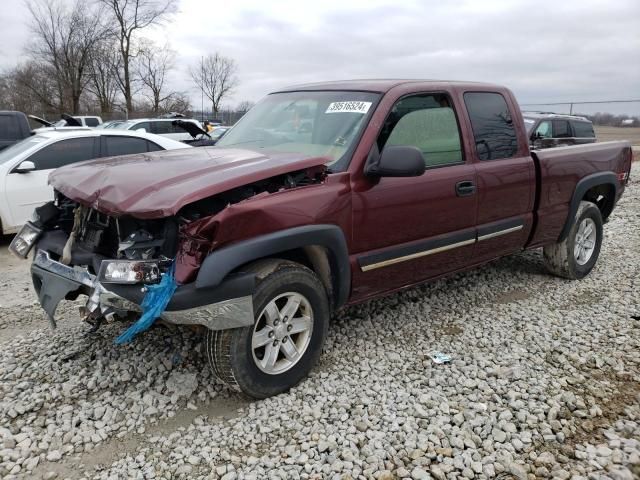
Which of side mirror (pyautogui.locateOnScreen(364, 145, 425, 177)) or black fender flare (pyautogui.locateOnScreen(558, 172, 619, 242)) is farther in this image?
black fender flare (pyautogui.locateOnScreen(558, 172, 619, 242))

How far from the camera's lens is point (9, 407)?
2.94 m

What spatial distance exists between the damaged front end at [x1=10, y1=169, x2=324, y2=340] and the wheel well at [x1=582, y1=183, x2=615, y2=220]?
3.76 metres

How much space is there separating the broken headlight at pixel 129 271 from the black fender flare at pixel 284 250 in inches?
11.4

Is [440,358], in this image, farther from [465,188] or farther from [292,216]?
[292,216]

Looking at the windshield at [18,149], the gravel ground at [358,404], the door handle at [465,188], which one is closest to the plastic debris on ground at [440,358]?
the gravel ground at [358,404]

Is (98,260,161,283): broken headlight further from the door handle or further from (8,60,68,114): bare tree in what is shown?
(8,60,68,114): bare tree

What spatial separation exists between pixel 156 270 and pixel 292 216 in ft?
2.68

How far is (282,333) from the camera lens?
10.0 feet

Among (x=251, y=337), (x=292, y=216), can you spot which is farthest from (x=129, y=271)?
(x=292, y=216)

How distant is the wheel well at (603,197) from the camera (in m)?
5.50

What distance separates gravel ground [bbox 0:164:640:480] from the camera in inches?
100

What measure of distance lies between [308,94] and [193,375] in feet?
7.52

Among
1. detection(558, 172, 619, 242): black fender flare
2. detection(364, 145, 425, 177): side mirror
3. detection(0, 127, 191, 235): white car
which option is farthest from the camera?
detection(0, 127, 191, 235): white car

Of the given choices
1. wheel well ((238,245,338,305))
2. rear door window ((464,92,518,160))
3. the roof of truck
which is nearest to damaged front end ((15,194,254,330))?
wheel well ((238,245,338,305))
